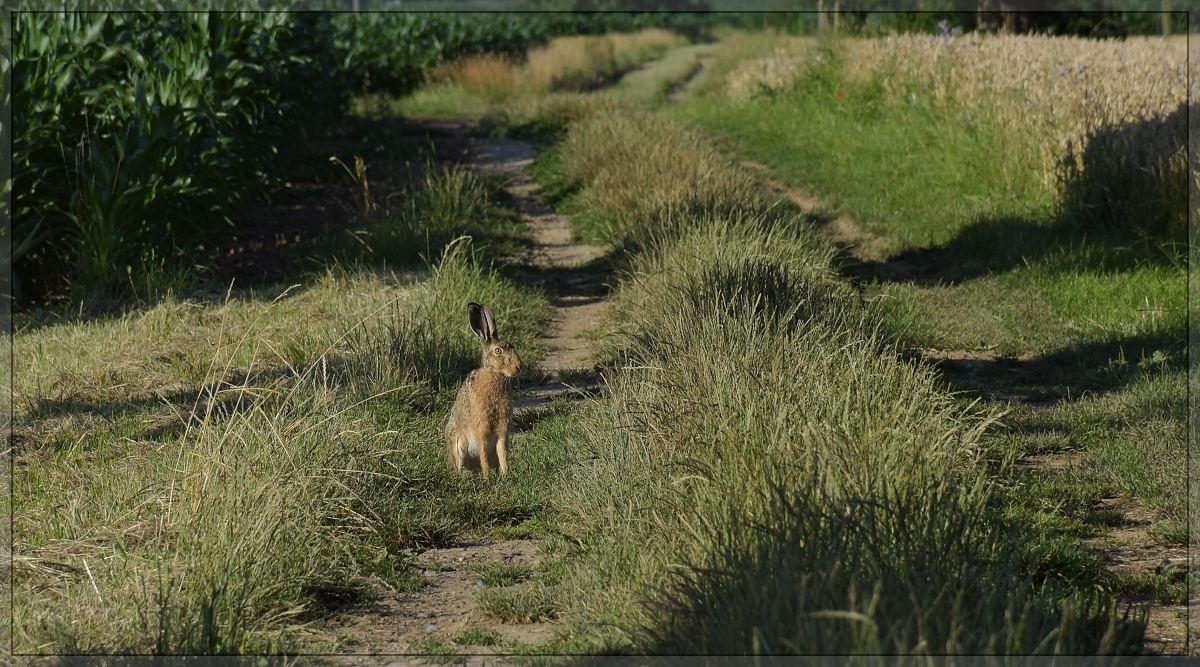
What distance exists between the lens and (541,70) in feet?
105

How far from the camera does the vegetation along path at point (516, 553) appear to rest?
4.26m

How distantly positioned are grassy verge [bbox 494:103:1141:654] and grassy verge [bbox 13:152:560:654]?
0.86 m

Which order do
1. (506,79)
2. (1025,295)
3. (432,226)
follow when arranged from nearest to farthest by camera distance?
1. (1025,295)
2. (432,226)
3. (506,79)

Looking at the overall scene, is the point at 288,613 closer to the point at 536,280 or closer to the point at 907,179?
the point at 536,280

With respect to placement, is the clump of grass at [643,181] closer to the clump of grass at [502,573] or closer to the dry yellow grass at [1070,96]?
the dry yellow grass at [1070,96]

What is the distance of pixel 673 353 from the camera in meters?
6.22

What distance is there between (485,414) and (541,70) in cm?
2750

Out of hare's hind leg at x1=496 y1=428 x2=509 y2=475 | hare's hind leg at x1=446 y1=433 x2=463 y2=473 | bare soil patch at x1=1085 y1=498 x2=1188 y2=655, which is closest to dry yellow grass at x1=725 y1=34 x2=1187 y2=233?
bare soil patch at x1=1085 y1=498 x2=1188 y2=655

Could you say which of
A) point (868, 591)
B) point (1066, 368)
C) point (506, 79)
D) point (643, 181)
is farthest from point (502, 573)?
point (506, 79)

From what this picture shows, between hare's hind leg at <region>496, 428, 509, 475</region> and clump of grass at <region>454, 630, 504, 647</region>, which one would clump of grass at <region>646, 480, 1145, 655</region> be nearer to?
clump of grass at <region>454, 630, 504, 647</region>

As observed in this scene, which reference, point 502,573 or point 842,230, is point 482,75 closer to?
point 842,230

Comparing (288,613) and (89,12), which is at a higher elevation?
(89,12)

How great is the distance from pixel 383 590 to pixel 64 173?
779 cm

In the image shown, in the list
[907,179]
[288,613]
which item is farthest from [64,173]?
[907,179]
